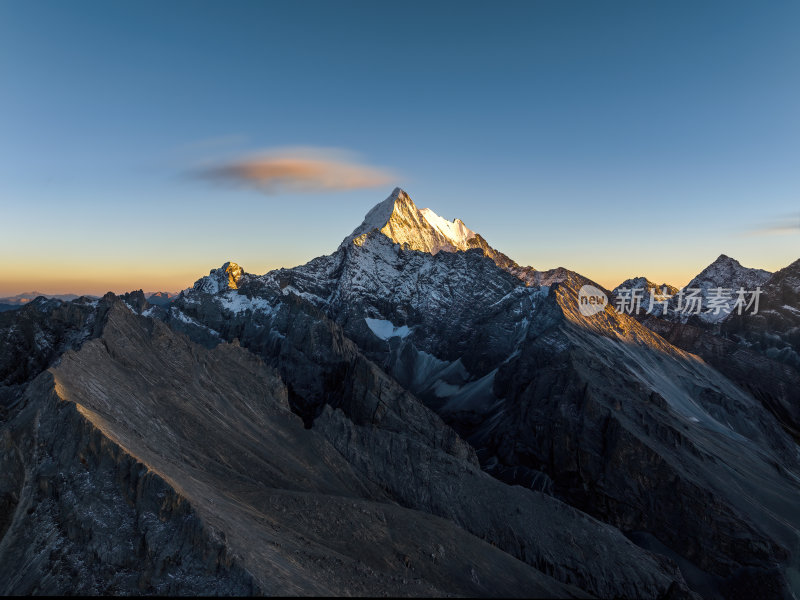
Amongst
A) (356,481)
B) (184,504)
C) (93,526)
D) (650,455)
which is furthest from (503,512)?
(93,526)

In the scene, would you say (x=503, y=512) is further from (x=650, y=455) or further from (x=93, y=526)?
(x=93, y=526)

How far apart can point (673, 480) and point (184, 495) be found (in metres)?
96.2

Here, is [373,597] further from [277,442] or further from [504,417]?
[504,417]

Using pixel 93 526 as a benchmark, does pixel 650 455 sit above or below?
below

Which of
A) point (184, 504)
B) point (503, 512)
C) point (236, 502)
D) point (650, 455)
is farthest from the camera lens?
point (650, 455)

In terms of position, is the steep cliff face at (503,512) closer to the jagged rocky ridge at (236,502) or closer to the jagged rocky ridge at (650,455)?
the jagged rocky ridge at (236,502)

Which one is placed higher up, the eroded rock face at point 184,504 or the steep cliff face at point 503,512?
the eroded rock face at point 184,504

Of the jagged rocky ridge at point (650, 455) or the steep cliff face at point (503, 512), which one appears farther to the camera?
the jagged rocky ridge at point (650, 455)

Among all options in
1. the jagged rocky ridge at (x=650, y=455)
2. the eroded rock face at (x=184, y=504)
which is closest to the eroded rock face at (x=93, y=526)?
the eroded rock face at (x=184, y=504)

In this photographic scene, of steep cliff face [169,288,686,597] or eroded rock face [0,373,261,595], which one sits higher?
eroded rock face [0,373,261,595]

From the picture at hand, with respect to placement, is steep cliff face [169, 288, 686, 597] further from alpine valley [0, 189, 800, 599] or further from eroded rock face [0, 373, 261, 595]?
eroded rock face [0, 373, 261, 595]

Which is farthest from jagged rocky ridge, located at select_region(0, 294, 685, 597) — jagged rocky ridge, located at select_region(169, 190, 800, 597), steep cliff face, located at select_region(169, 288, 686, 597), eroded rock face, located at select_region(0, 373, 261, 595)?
jagged rocky ridge, located at select_region(169, 190, 800, 597)

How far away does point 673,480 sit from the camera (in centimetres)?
10494

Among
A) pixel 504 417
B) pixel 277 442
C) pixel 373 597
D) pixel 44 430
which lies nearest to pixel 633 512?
pixel 504 417
